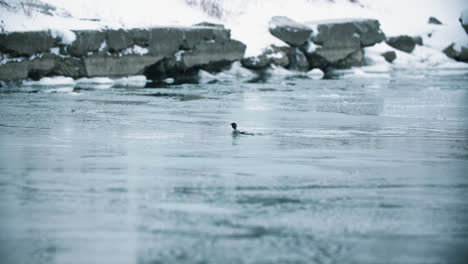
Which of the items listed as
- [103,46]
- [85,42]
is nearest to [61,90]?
[85,42]

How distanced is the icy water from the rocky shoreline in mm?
5691

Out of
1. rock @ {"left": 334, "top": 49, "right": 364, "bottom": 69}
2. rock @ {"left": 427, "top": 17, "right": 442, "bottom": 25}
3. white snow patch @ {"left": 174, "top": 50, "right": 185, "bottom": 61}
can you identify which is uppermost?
rock @ {"left": 427, "top": 17, "right": 442, "bottom": 25}

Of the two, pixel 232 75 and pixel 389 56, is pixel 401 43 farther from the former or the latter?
pixel 232 75

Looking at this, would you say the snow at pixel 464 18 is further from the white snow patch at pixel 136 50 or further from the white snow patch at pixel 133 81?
the white snow patch at pixel 133 81

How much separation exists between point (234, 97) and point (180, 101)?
4.48 ft

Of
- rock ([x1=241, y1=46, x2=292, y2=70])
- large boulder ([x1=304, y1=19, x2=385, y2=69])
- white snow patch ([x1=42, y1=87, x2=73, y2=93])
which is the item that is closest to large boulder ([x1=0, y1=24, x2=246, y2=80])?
rock ([x1=241, y1=46, x2=292, y2=70])

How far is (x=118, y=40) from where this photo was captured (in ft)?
57.3

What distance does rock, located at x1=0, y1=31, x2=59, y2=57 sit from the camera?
15328mm

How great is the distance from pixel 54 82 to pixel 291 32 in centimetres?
845

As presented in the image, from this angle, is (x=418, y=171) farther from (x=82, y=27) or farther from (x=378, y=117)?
(x=82, y=27)

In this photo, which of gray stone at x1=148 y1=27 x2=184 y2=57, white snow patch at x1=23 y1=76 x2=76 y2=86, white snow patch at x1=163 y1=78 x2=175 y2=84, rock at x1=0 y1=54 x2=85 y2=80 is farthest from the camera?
gray stone at x1=148 y1=27 x2=184 y2=57

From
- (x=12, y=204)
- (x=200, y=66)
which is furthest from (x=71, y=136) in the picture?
(x=200, y=66)

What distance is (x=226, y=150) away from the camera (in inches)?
276

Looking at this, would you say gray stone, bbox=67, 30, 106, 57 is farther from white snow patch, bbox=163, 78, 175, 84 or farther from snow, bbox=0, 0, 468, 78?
white snow patch, bbox=163, 78, 175, 84
